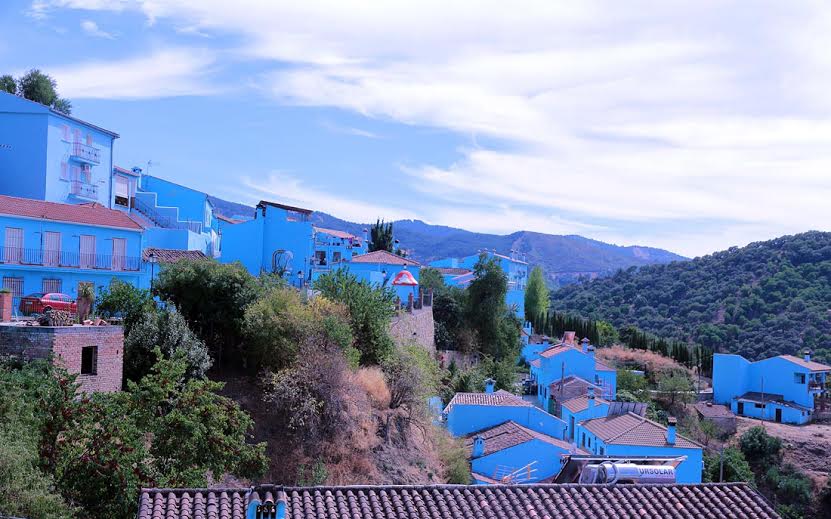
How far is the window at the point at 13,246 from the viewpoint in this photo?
2416 cm

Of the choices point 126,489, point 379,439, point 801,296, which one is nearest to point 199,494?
point 126,489

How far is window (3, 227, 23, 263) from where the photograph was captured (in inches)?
951

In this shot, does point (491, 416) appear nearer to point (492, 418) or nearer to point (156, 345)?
point (492, 418)

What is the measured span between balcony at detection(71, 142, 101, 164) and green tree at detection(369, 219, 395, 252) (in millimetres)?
27547

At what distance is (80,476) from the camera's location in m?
14.5

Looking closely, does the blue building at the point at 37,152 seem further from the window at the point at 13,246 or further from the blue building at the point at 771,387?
the blue building at the point at 771,387

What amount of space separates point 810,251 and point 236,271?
8445 centimetres

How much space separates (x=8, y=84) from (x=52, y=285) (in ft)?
56.4

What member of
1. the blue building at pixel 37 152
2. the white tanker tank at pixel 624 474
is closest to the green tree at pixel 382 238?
the blue building at pixel 37 152

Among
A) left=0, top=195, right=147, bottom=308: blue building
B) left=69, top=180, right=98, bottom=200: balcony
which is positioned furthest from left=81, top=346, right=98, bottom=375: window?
left=69, top=180, right=98, bottom=200: balcony

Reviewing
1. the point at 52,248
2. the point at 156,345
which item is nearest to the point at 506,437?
the point at 156,345

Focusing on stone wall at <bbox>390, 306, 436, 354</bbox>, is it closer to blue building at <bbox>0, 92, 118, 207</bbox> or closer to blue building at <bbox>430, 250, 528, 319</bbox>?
blue building at <bbox>0, 92, 118, 207</bbox>

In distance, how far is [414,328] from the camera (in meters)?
35.4

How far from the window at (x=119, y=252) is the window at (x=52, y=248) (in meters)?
2.02
